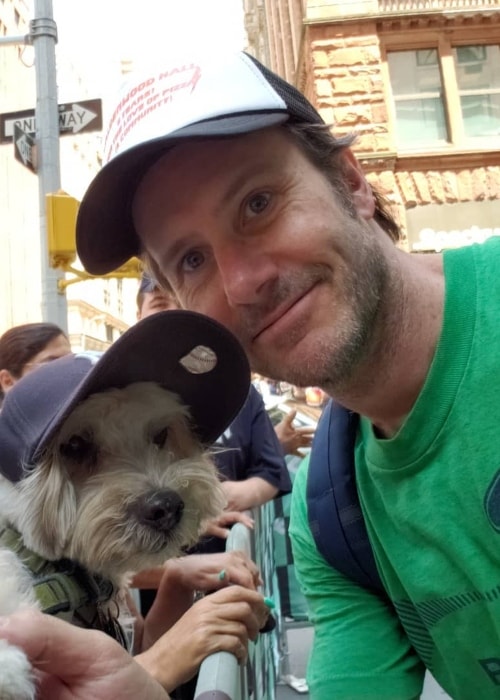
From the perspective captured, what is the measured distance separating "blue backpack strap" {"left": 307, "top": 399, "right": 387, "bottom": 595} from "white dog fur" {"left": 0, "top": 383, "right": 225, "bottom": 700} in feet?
1.60

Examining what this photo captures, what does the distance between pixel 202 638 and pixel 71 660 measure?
872mm

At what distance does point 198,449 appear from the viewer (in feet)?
7.75

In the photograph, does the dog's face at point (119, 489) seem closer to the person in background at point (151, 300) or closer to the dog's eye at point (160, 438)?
the dog's eye at point (160, 438)

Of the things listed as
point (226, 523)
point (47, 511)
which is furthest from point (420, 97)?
point (47, 511)

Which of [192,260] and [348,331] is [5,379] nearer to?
[192,260]

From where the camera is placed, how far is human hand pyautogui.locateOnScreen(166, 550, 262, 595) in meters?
2.30

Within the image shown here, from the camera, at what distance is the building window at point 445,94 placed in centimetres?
1430

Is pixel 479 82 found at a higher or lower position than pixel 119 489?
higher

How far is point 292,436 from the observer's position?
4.33 metres

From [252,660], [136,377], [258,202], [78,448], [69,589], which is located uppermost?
[258,202]

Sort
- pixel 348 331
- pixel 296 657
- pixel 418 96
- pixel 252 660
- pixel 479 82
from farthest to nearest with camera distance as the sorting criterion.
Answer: pixel 479 82, pixel 418 96, pixel 296 657, pixel 252 660, pixel 348 331

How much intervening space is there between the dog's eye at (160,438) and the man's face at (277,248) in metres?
0.59

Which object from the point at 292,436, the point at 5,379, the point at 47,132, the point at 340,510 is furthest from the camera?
the point at 47,132

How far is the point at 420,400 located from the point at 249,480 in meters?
1.84
